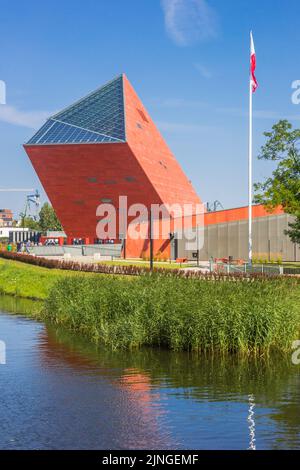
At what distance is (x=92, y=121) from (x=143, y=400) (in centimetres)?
5914

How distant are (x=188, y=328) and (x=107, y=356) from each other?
2258mm

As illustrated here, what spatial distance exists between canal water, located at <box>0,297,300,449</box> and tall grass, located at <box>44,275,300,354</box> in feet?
1.95

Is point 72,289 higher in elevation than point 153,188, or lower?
lower

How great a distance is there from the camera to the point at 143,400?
1388 centimetres

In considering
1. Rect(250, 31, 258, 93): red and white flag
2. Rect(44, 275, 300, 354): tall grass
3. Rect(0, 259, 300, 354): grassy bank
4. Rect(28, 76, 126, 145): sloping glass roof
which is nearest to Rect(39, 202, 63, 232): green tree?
Rect(28, 76, 126, 145): sloping glass roof

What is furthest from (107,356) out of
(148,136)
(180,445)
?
(148,136)

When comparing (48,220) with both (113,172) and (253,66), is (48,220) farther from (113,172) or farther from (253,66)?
(253,66)

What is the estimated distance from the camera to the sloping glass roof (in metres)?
66.9

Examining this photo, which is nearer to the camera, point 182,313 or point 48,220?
point 182,313

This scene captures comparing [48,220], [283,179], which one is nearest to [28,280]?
[283,179]

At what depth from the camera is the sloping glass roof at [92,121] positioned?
66.9 m

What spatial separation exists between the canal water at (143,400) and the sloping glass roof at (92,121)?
4815cm
